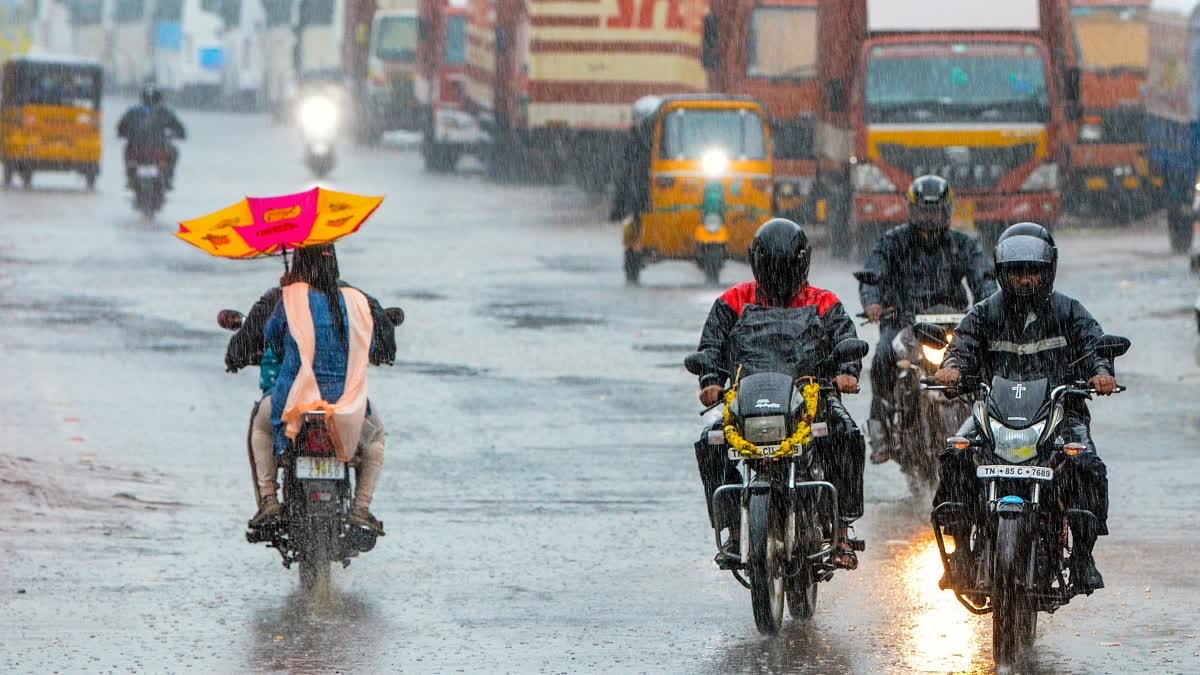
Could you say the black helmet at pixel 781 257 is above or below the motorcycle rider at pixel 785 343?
above

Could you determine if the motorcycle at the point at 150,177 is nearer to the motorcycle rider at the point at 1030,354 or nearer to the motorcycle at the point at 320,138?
the motorcycle at the point at 320,138

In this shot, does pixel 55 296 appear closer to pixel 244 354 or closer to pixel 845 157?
pixel 845 157

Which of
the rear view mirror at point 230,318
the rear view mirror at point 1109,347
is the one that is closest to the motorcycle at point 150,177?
the rear view mirror at point 230,318

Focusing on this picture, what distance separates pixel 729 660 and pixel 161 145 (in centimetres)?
2482

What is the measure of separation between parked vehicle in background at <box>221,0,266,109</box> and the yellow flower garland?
276 ft

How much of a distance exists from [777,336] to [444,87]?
38.7 meters

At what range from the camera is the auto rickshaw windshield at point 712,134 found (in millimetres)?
24484

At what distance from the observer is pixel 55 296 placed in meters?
21.6

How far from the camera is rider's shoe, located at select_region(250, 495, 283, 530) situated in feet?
29.6

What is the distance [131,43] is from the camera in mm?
A: 114688

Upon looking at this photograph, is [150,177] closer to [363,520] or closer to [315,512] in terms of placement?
[363,520]

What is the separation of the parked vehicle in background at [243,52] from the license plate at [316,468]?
83445 millimetres

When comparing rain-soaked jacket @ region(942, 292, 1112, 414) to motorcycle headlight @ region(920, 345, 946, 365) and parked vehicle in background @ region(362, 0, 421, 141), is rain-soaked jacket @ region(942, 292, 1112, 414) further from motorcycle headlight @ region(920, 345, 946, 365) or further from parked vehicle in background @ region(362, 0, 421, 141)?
parked vehicle in background @ region(362, 0, 421, 141)

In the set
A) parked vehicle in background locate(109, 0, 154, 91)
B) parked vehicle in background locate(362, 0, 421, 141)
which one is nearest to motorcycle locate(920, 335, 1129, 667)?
parked vehicle in background locate(362, 0, 421, 141)
